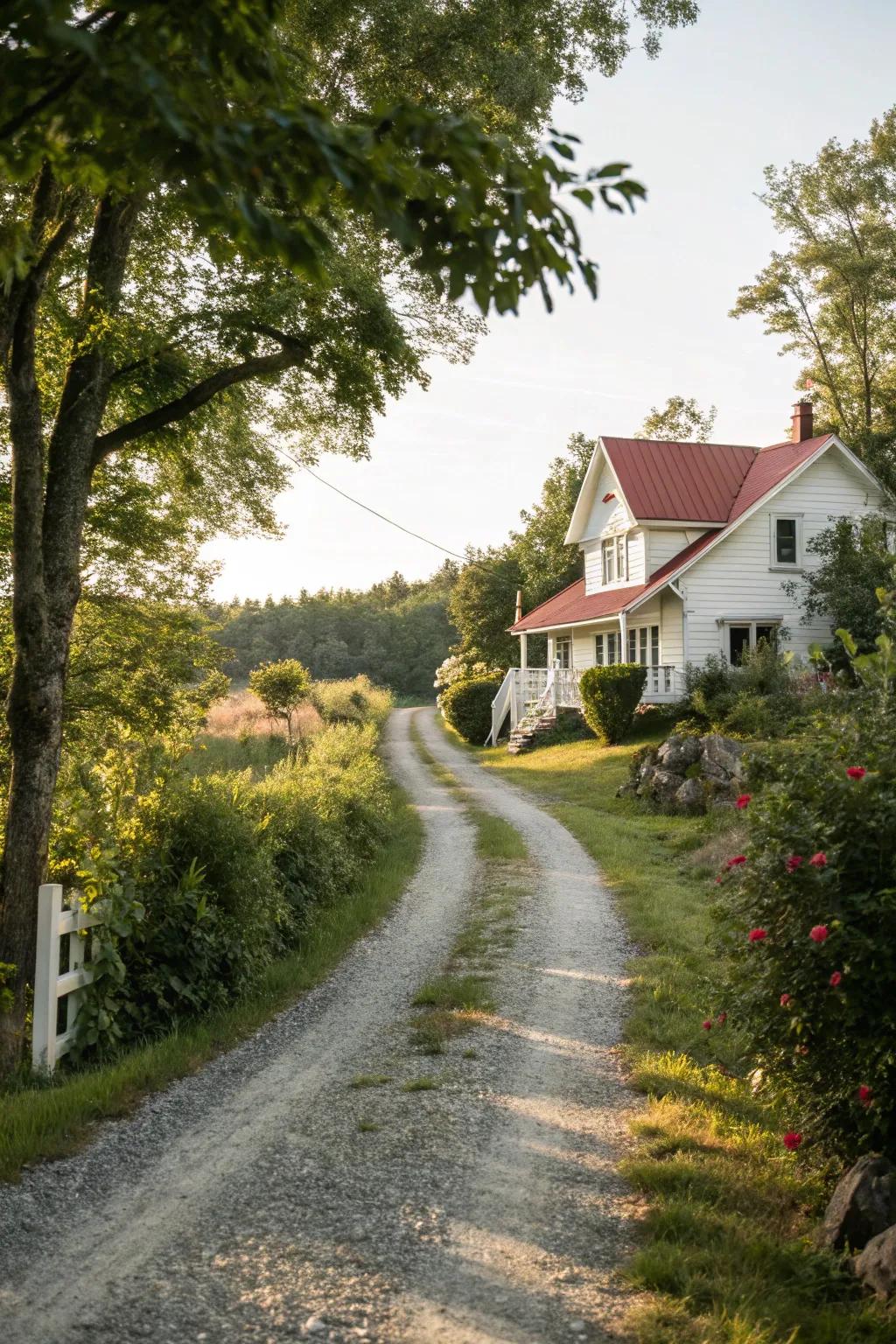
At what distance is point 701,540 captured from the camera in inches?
1091

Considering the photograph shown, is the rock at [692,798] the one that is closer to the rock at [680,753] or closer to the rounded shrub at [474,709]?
the rock at [680,753]

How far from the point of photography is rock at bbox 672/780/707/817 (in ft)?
56.1

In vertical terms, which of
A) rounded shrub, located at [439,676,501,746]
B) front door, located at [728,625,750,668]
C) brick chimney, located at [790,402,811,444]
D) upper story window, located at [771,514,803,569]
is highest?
brick chimney, located at [790,402,811,444]

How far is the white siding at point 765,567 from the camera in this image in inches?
1032

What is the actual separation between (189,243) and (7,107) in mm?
6769

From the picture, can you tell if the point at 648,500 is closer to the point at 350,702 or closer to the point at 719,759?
the point at 719,759

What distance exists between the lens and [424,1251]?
419 cm

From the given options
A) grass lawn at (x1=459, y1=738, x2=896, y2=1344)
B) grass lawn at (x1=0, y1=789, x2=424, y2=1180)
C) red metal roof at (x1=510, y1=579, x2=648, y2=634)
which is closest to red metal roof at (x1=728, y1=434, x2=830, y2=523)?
red metal roof at (x1=510, y1=579, x2=648, y2=634)

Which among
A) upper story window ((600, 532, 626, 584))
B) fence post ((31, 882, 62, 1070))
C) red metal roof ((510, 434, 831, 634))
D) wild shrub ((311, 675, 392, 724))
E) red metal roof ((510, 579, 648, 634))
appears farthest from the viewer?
wild shrub ((311, 675, 392, 724))

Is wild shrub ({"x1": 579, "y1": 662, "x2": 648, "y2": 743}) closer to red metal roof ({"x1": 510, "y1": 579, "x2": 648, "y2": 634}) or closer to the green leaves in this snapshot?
red metal roof ({"x1": 510, "y1": 579, "x2": 648, "y2": 634})

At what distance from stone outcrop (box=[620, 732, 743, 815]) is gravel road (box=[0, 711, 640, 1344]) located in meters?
9.72

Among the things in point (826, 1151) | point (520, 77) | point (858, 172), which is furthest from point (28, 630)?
point (858, 172)

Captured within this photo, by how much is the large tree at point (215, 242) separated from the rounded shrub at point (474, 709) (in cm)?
2205

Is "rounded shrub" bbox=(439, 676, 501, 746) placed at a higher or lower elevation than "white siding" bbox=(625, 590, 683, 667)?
lower
